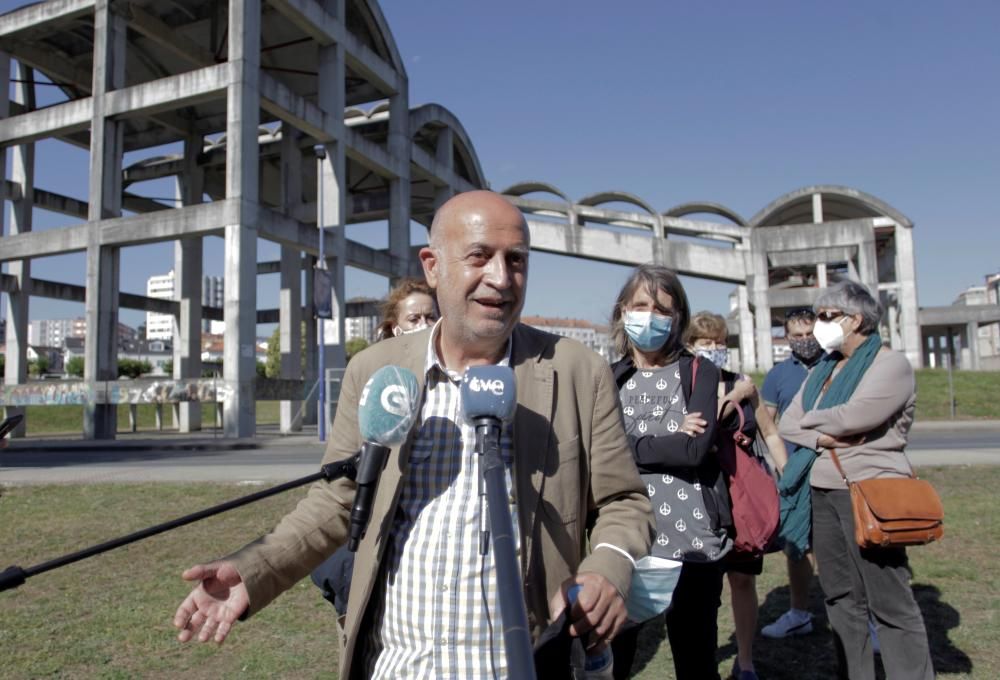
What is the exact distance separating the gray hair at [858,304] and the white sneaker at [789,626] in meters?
2.28

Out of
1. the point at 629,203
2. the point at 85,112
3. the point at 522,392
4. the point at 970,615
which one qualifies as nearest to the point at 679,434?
the point at 522,392

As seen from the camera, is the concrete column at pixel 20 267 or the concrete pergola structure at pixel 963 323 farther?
the concrete pergola structure at pixel 963 323

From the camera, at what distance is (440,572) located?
196 cm

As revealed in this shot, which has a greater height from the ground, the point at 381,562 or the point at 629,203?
the point at 629,203

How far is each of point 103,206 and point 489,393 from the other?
90.6 ft

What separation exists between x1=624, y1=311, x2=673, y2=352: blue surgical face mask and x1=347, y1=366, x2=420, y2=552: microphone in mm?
2262

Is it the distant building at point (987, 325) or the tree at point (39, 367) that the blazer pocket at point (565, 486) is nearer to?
the distant building at point (987, 325)

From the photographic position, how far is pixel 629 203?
43219mm

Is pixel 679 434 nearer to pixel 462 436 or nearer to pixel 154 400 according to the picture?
pixel 462 436

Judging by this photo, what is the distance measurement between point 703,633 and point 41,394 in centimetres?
2894

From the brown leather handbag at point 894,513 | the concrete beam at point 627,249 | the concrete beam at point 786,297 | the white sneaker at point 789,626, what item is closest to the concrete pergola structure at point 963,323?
the concrete beam at point 786,297

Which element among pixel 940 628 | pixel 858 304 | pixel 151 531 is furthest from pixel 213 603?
pixel 940 628

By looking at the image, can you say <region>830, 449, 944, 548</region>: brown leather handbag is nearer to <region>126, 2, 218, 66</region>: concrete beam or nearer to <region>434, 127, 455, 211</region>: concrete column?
<region>126, 2, 218, 66</region>: concrete beam

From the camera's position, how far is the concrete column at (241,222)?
74.8 ft
